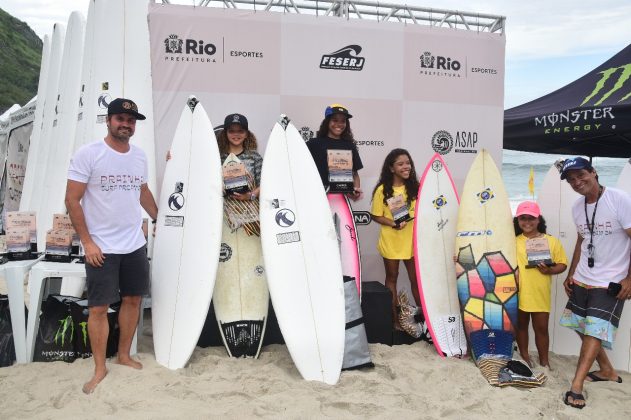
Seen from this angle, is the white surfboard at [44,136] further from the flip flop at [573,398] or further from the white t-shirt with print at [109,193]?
the flip flop at [573,398]

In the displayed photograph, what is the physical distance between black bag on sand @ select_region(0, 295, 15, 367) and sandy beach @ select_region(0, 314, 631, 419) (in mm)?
85

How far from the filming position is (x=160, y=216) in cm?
288

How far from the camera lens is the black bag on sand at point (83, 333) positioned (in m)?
2.52

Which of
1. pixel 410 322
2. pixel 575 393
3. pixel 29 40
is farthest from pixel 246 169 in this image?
pixel 29 40

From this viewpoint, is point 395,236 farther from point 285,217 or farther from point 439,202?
point 285,217

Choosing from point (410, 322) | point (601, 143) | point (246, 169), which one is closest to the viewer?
point (246, 169)

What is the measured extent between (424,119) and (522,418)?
253cm

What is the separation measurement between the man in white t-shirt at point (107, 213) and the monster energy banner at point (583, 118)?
4169mm

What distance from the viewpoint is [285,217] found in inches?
110

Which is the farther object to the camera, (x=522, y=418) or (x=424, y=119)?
(x=424, y=119)

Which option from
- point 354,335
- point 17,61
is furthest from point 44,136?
point 17,61

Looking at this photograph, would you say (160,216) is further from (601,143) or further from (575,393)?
(601,143)

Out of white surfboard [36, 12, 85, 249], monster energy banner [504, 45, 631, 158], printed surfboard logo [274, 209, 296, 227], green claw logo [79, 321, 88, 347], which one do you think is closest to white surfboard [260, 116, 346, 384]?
printed surfboard logo [274, 209, 296, 227]

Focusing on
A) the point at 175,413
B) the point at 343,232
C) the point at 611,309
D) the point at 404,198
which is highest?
the point at 404,198
